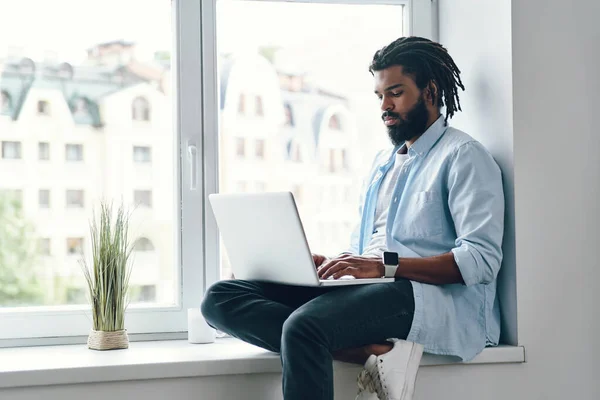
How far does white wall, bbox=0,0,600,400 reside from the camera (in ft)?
7.59

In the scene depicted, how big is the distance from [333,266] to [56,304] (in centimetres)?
95

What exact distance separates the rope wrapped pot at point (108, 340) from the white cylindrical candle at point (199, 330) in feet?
0.64

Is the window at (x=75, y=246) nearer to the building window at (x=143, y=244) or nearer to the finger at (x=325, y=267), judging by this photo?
the building window at (x=143, y=244)

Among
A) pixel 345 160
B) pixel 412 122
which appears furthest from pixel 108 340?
pixel 412 122

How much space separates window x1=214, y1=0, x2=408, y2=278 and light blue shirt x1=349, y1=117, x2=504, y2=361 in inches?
16.4

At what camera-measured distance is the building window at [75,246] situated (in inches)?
101

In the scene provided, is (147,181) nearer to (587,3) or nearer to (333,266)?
(333,266)

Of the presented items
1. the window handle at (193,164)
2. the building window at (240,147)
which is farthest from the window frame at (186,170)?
the building window at (240,147)

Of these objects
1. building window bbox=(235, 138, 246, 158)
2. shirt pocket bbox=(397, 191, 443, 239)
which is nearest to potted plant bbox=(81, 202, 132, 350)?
building window bbox=(235, 138, 246, 158)

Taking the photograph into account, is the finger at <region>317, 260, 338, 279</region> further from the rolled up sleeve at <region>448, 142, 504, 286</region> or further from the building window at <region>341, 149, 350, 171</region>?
the building window at <region>341, 149, 350, 171</region>

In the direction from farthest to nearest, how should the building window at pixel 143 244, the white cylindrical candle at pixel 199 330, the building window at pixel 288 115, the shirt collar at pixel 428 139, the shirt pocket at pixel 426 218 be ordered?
the building window at pixel 288 115
the building window at pixel 143 244
the white cylindrical candle at pixel 199 330
the shirt collar at pixel 428 139
the shirt pocket at pixel 426 218

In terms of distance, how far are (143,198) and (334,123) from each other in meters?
0.66

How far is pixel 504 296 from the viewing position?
236cm

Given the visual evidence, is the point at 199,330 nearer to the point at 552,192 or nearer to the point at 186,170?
the point at 186,170
